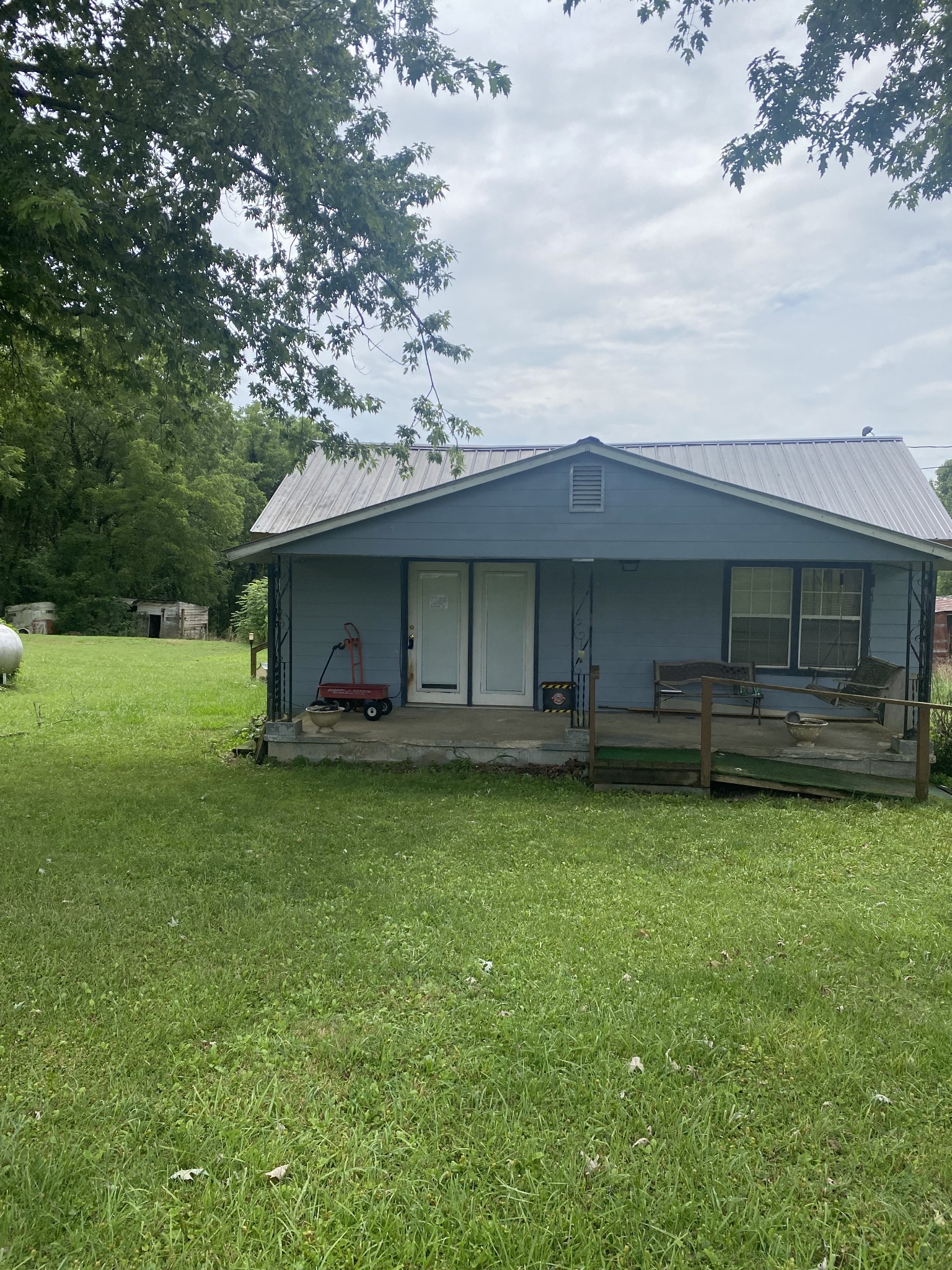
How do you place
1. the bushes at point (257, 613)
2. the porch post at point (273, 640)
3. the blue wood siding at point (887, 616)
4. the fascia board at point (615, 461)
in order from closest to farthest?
the fascia board at point (615, 461)
the porch post at point (273, 640)
the blue wood siding at point (887, 616)
the bushes at point (257, 613)

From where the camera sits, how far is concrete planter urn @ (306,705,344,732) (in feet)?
29.5

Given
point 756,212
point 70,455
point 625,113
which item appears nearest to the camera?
point 625,113

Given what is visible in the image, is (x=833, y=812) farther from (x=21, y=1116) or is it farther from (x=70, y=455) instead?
(x=70, y=455)

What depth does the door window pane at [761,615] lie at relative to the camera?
34.1ft

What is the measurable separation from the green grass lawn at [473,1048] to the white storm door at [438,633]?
473 centimetres

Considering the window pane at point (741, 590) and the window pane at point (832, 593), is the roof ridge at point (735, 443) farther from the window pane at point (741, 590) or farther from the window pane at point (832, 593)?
the window pane at point (832, 593)

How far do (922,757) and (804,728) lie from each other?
48.4 inches

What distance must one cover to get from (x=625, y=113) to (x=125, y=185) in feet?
16.8

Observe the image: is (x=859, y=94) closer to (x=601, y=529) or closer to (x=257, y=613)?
(x=601, y=529)

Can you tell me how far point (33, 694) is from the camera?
45.4 feet

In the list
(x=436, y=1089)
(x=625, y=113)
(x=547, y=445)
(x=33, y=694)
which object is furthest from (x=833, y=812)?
(x=33, y=694)

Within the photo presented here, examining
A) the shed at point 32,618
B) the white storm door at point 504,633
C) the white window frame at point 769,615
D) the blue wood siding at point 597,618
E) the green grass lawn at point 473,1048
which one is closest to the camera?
the green grass lawn at point 473,1048

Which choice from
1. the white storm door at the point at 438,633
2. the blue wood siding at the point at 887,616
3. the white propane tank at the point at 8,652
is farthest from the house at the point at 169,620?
the blue wood siding at the point at 887,616

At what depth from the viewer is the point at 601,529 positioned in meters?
8.38
